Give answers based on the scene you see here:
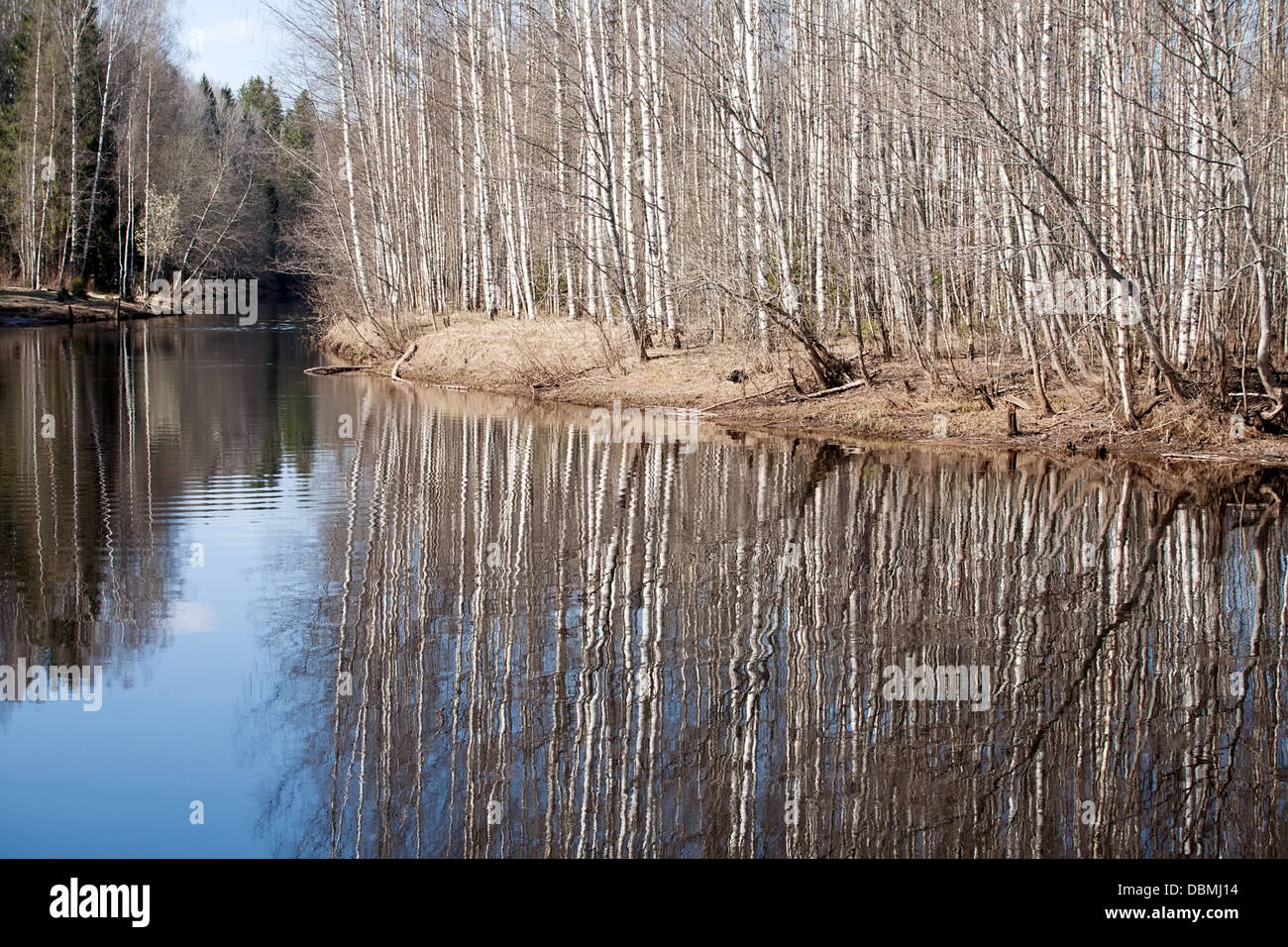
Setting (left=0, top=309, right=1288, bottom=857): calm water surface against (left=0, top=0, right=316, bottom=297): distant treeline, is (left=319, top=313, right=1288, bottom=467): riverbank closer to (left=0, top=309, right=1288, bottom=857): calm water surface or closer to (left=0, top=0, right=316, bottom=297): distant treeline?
(left=0, top=309, right=1288, bottom=857): calm water surface

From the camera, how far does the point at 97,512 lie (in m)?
12.2

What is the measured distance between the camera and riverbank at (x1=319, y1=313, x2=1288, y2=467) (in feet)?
53.5

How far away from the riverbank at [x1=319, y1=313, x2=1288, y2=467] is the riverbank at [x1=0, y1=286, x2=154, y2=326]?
75.3 ft

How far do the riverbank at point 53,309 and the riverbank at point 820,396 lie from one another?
904 inches

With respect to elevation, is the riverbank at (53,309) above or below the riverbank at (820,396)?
above

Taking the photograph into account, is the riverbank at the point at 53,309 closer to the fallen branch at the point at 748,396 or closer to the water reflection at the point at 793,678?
the fallen branch at the point at 748,396

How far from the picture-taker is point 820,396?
20750 mm

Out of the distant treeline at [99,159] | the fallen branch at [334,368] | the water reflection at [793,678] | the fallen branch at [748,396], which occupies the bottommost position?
the water reflection at [793,678]

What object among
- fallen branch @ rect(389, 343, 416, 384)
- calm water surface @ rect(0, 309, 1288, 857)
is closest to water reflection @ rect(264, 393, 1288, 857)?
calm water surface @ rect(0, 309, 1288, 857)

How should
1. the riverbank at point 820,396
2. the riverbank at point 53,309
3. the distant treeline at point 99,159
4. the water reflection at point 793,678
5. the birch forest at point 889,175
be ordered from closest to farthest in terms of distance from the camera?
the water reflection at point 793,678
the birch forest at point 889,175
the riverbank at point 820,396
the riverbank at point 53,309
the distant treeline at point 99,159

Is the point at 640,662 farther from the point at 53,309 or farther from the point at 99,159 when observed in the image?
the point at 99,159

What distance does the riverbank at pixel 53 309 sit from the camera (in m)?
46.0

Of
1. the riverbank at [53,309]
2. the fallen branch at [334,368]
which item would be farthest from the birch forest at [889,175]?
the riverbank at [53,309]
